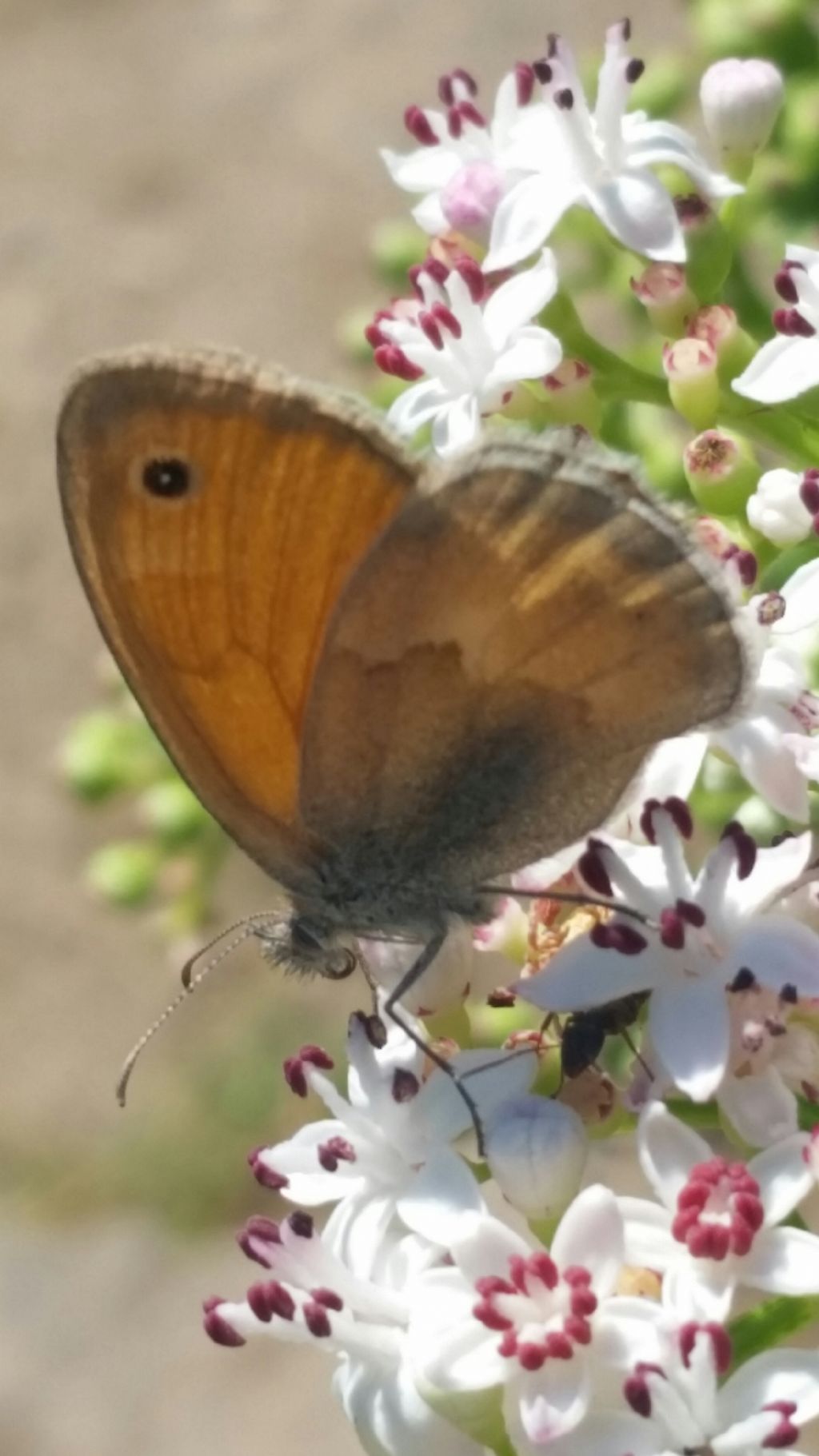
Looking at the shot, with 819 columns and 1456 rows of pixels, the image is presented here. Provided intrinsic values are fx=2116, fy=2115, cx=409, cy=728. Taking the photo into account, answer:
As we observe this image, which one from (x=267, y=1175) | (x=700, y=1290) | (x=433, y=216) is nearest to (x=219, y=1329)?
(x=267, y=1175)

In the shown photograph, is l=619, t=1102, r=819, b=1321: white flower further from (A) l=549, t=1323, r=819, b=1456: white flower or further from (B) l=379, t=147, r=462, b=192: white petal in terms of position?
(B) l=379, t=147, r=462, b=192: white petal

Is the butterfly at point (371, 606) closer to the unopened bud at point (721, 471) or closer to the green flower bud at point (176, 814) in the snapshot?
the unopened bud at point (721, 471)

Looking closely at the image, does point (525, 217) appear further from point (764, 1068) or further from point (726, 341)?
point (764, 1068)

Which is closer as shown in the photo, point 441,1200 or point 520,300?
point 441,1200

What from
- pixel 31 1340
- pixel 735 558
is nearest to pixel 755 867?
pixel 735 558

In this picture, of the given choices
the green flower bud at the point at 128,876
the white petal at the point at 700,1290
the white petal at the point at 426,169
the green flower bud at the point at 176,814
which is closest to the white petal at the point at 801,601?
the white petal at the point at 700,1290

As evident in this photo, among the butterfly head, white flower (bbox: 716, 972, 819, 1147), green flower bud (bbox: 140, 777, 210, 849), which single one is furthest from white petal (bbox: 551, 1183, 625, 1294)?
green flower bud (bbox: 140, 777, 210, 849)

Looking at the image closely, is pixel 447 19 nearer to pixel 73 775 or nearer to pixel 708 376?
pixel 73 775
